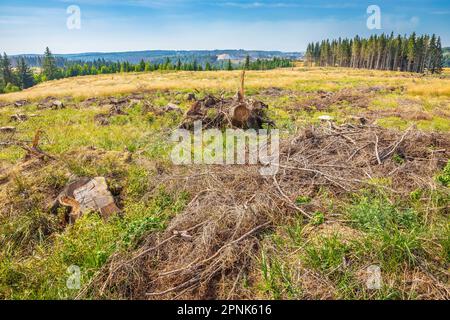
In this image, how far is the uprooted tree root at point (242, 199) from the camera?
318 centimetres

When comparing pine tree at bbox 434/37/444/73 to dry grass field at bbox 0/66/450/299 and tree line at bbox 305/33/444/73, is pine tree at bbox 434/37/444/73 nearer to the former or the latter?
tree line at bbox 305/33/444/73

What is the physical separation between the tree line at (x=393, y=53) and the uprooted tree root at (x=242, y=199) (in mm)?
74750

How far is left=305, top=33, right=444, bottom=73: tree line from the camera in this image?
6900 cm

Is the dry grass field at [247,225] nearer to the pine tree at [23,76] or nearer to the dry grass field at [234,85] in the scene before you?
the dry grass field at [234,85]

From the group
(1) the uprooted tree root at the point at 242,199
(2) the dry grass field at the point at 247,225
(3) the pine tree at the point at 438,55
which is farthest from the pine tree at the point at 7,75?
(3) the pine tree at the point at 438,55

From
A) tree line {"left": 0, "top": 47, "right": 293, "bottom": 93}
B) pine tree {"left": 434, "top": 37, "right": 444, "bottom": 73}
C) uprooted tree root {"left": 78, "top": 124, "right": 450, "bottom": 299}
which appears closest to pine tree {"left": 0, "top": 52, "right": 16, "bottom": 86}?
tree line {"left": 0, "top": 47, "right": 293, "bottom": 93}

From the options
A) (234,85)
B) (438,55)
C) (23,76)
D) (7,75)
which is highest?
(438,55)

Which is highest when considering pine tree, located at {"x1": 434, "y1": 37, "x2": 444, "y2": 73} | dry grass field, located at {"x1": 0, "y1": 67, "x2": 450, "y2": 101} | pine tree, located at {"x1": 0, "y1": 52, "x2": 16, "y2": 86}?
pine tree, located at {"x1": 434, "y1": 37, "x2": 444, "y2": 73}

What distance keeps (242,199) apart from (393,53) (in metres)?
84.5

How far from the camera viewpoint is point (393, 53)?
73250 millimetres

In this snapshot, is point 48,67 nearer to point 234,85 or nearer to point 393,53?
point 234,85

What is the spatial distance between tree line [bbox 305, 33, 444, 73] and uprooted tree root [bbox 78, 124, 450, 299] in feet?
245

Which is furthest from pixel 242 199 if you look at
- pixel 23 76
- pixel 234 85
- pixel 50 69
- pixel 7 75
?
pixel 50 69

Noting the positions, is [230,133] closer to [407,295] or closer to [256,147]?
[256,147]
